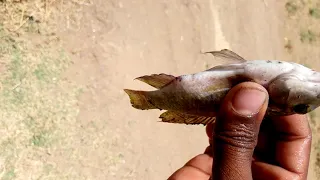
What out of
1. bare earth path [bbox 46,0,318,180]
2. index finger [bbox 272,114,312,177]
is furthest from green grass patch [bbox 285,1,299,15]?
index finger [bbox 272,114,312,177]

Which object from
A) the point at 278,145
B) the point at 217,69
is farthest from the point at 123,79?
the point at 217,69

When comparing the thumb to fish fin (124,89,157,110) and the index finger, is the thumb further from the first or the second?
the index finger

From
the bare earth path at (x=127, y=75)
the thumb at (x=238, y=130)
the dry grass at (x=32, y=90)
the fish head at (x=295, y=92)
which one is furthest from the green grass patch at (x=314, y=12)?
the thumb at (x=238, y=130)

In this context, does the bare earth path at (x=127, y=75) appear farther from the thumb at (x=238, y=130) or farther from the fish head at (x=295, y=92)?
the fish head at (x=295, y=92)

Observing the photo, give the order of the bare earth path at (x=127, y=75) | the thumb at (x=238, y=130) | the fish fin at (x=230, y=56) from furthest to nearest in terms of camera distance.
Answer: the bare earth path at (x=127, y=75) → the fish fin at (x=230, y=56) → the thumb at (x=238, y=130)

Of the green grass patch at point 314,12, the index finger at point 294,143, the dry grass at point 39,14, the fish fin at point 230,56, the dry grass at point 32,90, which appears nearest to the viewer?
the fish fin at point 230,56

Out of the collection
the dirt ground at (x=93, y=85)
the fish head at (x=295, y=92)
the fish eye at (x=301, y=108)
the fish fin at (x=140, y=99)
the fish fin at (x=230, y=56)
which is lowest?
the dirt ground at (x=93, y=85)

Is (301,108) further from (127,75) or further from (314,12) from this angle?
(314,12)

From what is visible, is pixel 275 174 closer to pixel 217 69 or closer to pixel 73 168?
pixel 217 69
